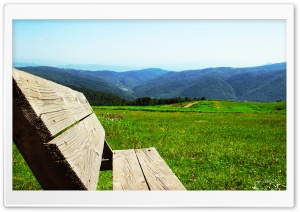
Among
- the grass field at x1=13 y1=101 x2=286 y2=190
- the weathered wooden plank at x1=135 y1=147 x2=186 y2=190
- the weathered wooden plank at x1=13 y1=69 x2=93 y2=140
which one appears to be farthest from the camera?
the grass field at x1=13 y1=101 x2=286 y2=190

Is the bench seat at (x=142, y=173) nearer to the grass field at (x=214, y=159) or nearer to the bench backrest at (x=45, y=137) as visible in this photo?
the bench backrest at (x=45, y=137)

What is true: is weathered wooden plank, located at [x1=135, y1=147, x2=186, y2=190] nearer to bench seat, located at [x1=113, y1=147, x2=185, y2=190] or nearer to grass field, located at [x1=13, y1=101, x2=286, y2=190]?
bench seat, located at [x1=113, y1=147, x2=185, y2=190]

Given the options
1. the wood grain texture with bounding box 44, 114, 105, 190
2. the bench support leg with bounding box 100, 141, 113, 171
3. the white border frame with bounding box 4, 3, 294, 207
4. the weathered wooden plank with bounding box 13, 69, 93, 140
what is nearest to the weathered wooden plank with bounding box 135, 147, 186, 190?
the bench support leg with bounding box 100, 141, 113, 171

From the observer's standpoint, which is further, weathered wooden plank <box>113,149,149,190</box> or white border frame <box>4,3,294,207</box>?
white border frame <box>4,3,294,207</box>
